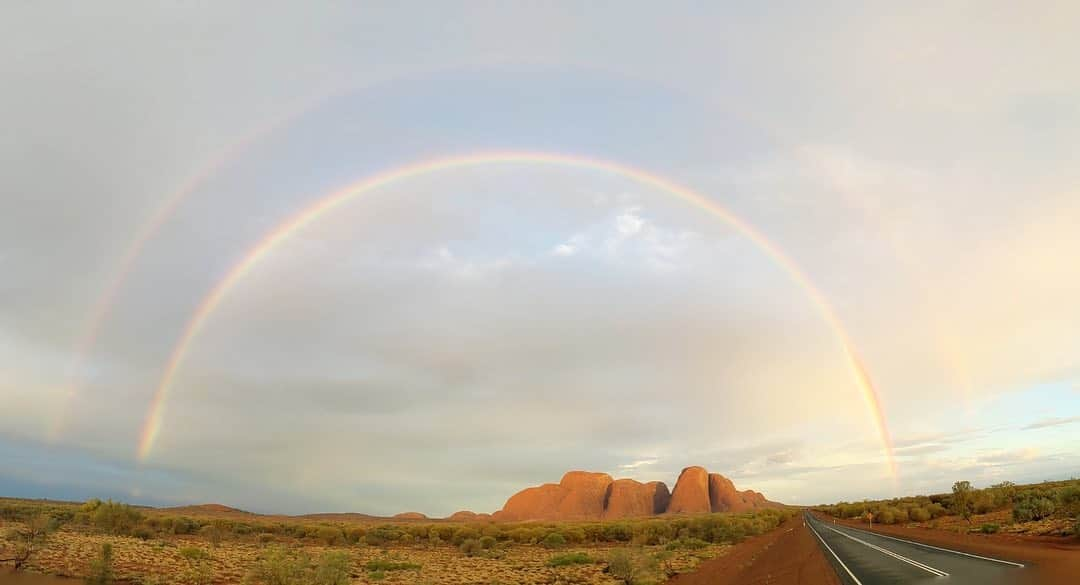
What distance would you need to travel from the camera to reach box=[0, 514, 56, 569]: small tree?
3179cm

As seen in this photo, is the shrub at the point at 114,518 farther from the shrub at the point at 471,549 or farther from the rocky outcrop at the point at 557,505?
the rocky outcrop at the point at 557,505

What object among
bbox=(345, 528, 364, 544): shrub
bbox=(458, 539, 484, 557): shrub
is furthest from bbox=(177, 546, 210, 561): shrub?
bbox=(345, 528, 364, 544): shrub

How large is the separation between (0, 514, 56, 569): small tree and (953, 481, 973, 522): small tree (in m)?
70.8

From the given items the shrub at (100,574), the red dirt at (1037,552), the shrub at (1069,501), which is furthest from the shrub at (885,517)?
the shrub at (100,574)

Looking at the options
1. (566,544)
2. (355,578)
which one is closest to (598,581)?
(355,578)

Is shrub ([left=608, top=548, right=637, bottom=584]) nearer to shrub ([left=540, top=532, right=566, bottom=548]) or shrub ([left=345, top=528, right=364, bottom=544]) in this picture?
shrub ([left=540, top=532, right=566, bottom=548])

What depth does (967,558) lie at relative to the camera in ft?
78.9

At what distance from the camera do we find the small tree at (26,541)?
31794 millimetres

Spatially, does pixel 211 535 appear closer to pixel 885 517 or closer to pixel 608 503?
pixel 885 517

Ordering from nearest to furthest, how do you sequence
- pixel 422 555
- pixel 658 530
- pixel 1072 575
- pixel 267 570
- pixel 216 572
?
1. pixel 1072 575
2. pixel 267 570
3. pixel 216 572
4. pixel 422 555
5. pixel 658 530

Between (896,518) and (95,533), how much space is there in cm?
7900

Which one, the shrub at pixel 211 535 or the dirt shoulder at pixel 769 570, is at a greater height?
the shrub at pixel 211 535

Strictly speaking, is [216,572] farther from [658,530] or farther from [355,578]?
[658,530]

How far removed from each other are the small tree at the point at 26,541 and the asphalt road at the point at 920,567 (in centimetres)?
3735
